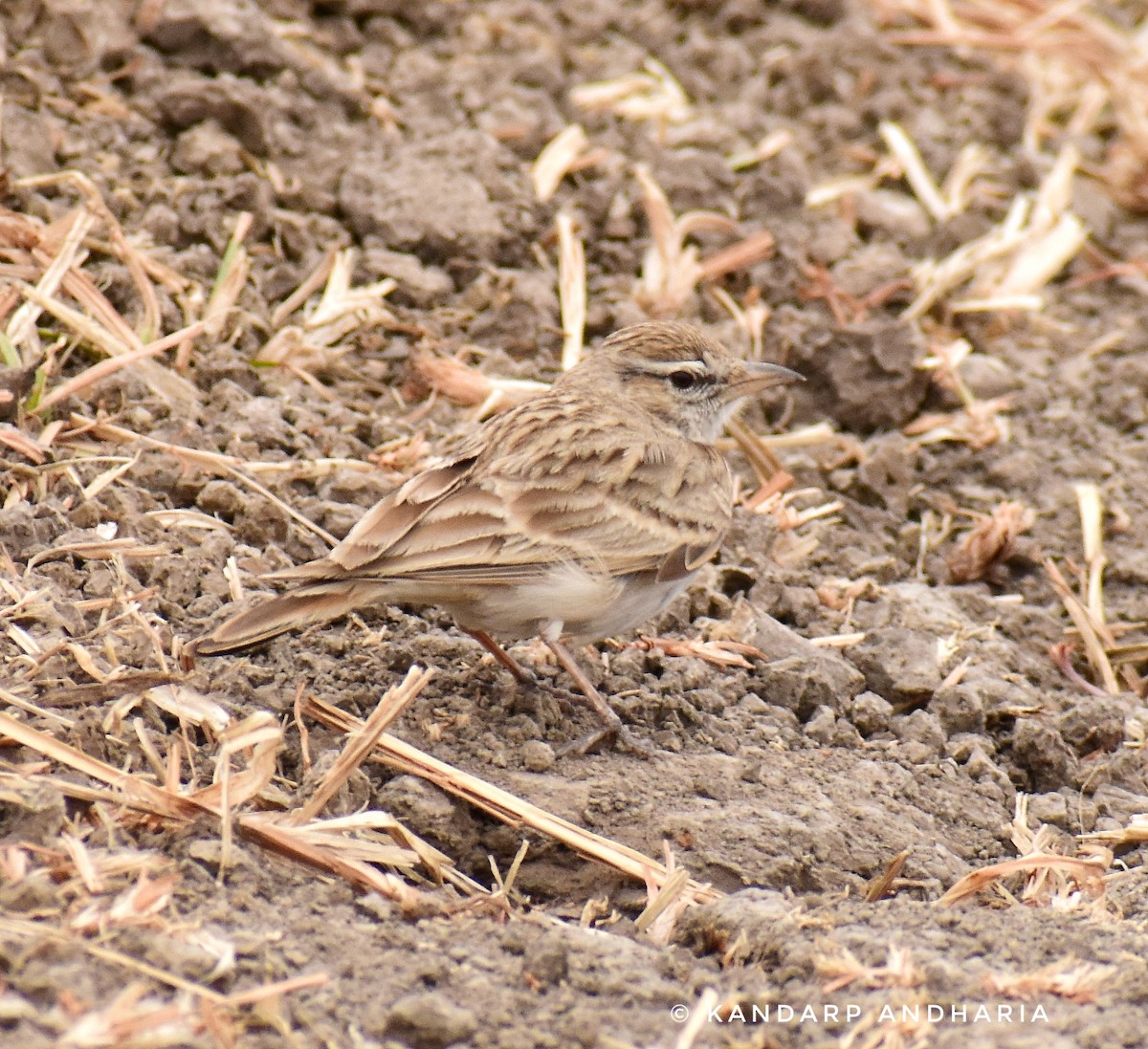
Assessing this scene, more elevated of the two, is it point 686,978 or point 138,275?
point 138,275

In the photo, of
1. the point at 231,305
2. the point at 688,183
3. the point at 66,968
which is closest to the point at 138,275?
the point at 231,305

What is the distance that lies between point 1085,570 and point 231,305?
386 centimetres

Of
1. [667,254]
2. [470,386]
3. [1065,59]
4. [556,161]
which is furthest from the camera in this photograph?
[1065,59]

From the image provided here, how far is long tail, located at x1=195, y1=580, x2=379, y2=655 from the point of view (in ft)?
15.3

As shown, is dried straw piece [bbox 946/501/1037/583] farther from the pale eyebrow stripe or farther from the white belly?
the white belly

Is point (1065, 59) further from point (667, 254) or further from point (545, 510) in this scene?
point (545, 510)

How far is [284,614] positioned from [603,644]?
1.61 m

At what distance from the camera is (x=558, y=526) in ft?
17.6

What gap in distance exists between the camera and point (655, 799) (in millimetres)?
4988

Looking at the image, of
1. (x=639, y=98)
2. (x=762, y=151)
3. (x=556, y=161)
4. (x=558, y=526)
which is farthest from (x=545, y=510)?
(x=639, y=98)

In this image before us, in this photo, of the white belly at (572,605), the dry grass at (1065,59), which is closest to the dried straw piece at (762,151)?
the dry grass at (1065,59)

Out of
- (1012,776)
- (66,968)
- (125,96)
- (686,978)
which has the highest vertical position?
(125,96)

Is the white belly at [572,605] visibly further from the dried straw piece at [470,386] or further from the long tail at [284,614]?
the dried straw piece at [470,386]

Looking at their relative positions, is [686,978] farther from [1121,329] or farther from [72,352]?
[1121,329]
